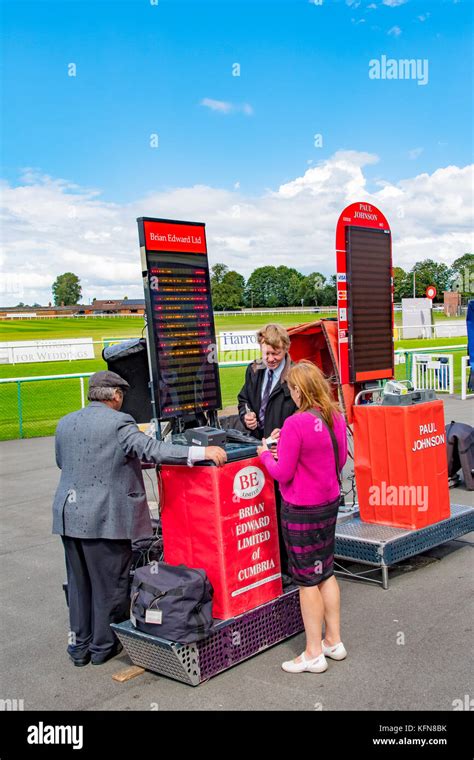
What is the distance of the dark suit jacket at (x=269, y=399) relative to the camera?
534 cm

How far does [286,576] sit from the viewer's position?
17.3 ft

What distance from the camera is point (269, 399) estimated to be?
17.9 ft

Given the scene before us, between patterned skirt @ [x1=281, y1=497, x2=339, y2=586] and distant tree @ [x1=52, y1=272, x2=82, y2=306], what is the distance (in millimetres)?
102416

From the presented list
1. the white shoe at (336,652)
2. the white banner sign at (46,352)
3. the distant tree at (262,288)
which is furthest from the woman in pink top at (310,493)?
the distant tree at (262,288)

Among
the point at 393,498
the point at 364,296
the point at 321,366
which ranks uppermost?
the point at 364,296

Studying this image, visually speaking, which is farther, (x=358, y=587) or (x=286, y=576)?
(x=358, y=587)

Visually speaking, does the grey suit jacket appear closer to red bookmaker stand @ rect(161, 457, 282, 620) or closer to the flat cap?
the flat cap

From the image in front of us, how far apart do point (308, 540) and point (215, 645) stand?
2.74 ft

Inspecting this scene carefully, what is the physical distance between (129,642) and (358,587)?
2.14 m

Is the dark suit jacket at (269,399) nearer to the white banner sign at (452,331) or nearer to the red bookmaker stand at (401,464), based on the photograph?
the red bookmaker stand at (401,464)

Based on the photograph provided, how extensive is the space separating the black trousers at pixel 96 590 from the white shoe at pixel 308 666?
114 centimetres

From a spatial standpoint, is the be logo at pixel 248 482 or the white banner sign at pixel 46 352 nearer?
the be logo at pixel 248 482
